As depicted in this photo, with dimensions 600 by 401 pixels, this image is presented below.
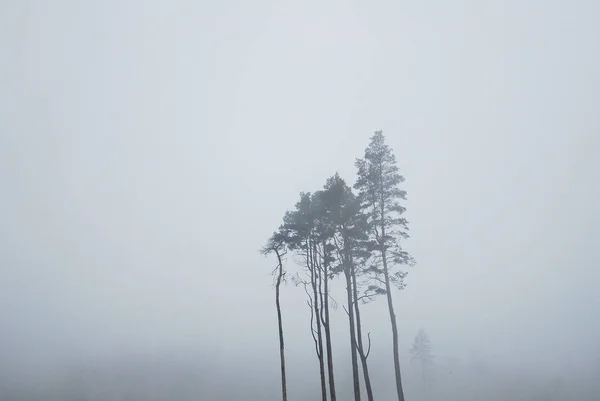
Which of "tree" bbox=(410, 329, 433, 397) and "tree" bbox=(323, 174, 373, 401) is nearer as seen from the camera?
"tree" bbox=(323, 174, 373, 401)

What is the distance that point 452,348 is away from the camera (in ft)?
313

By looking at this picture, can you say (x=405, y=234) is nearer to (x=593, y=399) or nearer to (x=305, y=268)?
(x=305, y=268)

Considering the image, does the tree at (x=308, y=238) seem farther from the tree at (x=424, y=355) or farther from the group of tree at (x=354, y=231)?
the tree at (x=424, y=355)

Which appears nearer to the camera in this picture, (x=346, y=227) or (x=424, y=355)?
(x=346, y=227)

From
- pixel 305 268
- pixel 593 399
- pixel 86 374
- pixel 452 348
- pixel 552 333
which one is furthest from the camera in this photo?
pixel 552 333

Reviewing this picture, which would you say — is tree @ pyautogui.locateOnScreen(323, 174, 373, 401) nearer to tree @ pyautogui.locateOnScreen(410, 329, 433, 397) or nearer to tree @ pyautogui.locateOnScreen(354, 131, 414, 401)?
tree @ pyautogui.locateOnScreen(354, 131, 414, 401)

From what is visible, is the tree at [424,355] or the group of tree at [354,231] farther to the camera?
the tree at [424,355]

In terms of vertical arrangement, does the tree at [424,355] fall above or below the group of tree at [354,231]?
below

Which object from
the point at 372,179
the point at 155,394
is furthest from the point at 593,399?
the point at 155,394

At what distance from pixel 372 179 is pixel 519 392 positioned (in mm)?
53667

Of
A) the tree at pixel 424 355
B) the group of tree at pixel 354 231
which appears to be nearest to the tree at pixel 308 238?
the group of tree at pixel 354 231

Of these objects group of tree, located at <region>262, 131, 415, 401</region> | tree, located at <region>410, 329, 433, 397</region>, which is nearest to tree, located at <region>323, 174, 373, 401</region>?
group of tree, located at <region>262, 131, 415, 401</region>

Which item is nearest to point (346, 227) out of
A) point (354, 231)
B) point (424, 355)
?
point (354, 231)

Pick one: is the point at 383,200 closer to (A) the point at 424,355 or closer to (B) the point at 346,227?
(B) the point at 346,227
